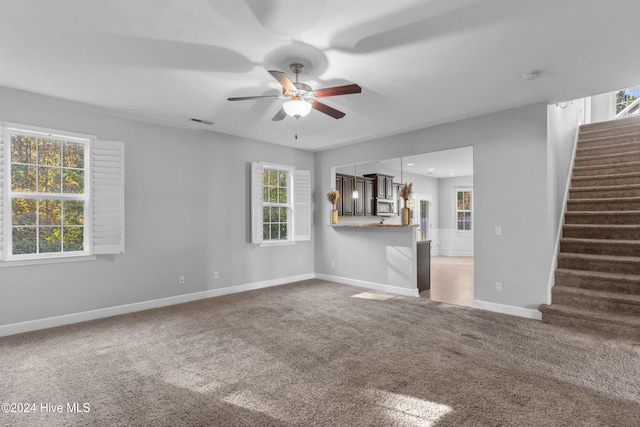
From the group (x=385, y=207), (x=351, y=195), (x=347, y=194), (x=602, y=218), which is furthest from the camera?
(x=385, y=207)

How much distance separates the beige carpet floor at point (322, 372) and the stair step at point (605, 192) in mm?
2466

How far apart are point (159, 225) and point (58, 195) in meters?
1.19

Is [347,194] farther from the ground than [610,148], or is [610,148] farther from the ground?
[610,148]

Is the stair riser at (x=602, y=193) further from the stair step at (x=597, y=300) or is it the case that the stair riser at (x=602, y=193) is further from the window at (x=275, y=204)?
the window at (x=275, y=204)

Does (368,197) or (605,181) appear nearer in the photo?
(605,181)

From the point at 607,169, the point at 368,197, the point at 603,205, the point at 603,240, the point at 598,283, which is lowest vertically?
the point at 598,283

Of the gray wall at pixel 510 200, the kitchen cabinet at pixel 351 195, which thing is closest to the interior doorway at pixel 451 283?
the gray wall at pixel 510 200

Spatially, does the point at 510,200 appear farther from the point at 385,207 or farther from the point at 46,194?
the point at 46,194

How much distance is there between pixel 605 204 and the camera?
185 inches

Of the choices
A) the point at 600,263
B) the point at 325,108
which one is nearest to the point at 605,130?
the point at 600,263

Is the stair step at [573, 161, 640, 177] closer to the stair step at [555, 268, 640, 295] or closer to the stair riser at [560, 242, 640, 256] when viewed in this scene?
the stair riser at [560, 242, 640, 256]

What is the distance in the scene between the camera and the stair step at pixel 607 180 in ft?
15.7

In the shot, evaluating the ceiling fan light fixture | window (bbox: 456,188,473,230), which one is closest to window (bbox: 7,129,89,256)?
the ceiling fan light fixture

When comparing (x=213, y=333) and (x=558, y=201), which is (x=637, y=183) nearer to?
(x=558, y=201)
